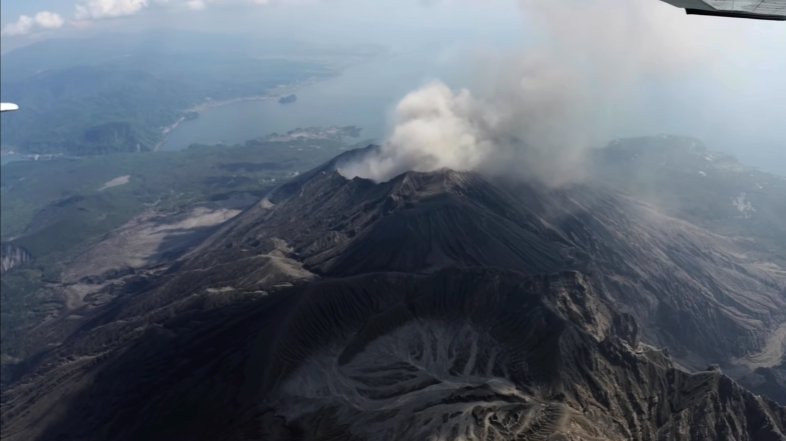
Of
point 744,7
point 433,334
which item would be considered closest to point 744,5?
point 744,7

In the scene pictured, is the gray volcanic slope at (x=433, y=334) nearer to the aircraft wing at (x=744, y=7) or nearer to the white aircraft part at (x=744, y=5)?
the aircraft wing at (x=744, y=7)

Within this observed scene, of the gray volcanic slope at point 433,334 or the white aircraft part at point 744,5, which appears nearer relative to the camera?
the white aircraft part at point 744,5

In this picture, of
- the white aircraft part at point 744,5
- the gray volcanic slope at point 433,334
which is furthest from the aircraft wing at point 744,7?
the gray volcanic slope at point 433,334

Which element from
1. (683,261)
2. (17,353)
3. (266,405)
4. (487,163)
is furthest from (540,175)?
(17,353)

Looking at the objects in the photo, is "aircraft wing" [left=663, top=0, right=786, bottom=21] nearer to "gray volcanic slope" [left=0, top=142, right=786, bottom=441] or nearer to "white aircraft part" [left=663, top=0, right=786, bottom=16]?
"white aircraft part" [left=663, top=0, right=786, bottom=16]

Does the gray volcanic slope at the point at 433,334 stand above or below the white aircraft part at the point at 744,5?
below

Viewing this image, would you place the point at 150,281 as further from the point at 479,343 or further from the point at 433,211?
the point at 479,343
